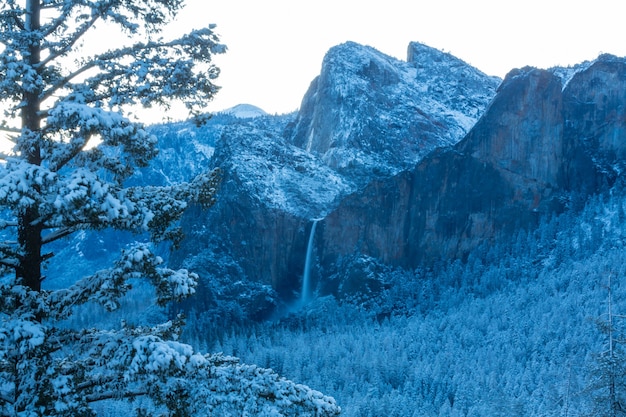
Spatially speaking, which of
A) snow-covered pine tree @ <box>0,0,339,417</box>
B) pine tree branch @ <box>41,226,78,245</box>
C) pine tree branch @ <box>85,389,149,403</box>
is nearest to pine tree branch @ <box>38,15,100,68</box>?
snow-covered pine tree @ <box>0,0,339,417</box>

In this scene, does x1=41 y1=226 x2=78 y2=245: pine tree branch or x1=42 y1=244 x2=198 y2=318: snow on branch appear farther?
x1=41 y1=226 x2=78 y2=245: pine tree branch

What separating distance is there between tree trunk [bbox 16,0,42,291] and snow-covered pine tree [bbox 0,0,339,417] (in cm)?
2

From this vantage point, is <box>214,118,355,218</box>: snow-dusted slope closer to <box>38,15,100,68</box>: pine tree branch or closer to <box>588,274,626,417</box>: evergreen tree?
<box>588,274,626,417</box>: evergreen tree

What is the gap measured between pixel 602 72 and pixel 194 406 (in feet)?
559

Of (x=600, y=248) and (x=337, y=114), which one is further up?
(x=337, y=114)

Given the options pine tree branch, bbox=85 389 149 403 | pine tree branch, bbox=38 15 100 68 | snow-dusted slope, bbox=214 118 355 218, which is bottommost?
pine tree branch, bbox=85 389 149 403

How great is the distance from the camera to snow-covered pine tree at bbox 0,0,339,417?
9203 millimetres

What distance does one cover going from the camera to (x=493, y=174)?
158 metres

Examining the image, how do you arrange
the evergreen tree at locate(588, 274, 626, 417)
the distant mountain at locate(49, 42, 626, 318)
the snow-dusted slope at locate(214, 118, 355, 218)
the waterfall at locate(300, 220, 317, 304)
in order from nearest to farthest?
1. the evergreen tree at locate(588, 274, 626, 417)
2. the distant mountain at locate(49, 42, 626, 318)
3. the waterfall at locate(300, 220, 317, 304)
4. the snow-dusted slope at locate(214, 118, 355, 218)

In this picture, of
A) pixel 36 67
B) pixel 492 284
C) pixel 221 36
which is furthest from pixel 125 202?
pixel 492 284

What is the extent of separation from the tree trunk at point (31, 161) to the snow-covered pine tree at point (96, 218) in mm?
19

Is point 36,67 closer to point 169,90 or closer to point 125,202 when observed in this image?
point 169,90

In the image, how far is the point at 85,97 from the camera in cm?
1087

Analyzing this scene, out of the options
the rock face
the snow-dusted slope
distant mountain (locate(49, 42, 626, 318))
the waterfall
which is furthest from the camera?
the snow-dusted slope
